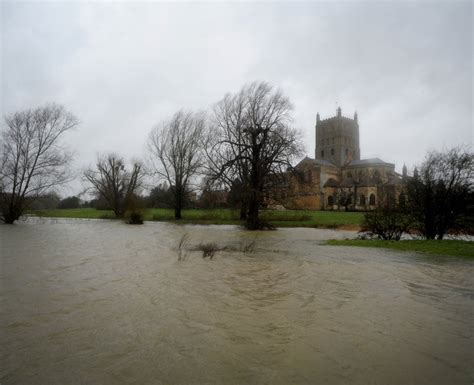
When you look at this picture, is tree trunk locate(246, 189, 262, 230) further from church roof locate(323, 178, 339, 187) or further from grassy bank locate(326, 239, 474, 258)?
church roof locate(323, 178, 339, 187)

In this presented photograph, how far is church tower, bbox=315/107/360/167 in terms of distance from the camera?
3364 inches

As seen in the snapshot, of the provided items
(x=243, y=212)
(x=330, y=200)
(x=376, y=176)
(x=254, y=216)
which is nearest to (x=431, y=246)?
(x=254, y=216)

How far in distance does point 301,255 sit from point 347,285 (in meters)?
4.43

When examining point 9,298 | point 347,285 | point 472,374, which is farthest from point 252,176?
point 472,374

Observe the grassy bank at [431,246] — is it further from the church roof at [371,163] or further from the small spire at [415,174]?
the church roof at [371,163]

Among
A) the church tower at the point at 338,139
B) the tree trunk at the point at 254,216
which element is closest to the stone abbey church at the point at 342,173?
the church tower at the point at 338,139

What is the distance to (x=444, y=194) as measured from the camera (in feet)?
46.0

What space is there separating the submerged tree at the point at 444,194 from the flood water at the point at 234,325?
6.14 m

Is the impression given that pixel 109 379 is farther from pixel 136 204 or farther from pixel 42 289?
pixel 136 204

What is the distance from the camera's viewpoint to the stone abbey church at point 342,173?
62.8m

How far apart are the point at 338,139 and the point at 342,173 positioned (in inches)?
491

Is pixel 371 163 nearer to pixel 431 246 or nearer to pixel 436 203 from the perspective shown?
pixel 436 203

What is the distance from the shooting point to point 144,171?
1678 inches

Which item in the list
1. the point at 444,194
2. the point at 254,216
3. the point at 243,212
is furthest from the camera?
the point at 243,212
